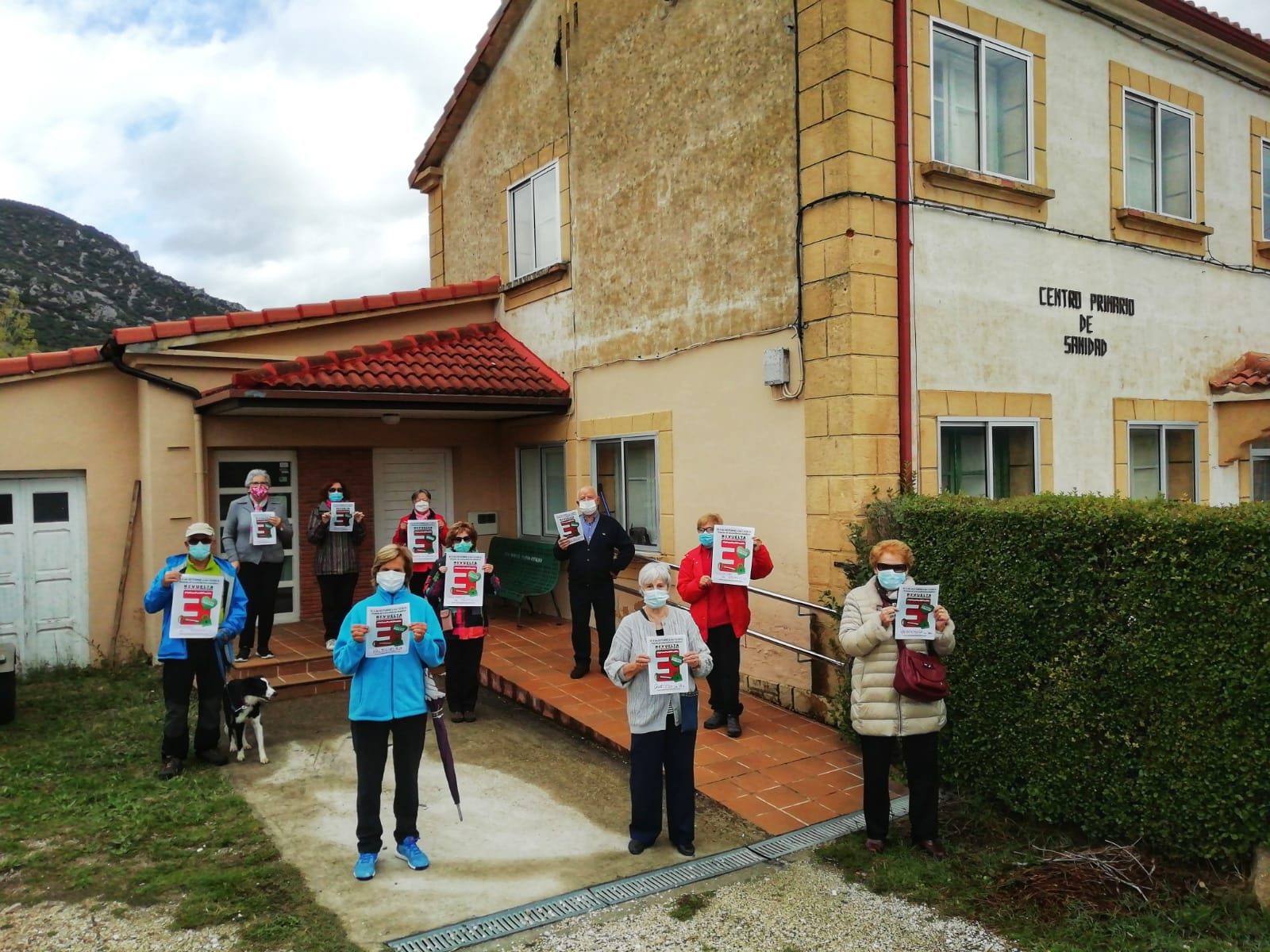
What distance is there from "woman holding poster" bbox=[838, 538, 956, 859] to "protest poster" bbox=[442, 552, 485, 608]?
3.16m

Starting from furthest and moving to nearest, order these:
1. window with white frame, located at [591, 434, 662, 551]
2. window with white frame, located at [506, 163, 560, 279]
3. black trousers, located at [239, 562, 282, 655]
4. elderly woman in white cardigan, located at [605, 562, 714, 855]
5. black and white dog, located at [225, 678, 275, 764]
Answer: window with white frame, located at [506, 163, 560, 279], window with white frame, located at [591, 434, 662, 551], black trousers, located at [239, 562, 282, 655], black and white dog, located at [225, 678, 275, 764], elderly woman in white cardigan, located at [605, 562, 714, 855]

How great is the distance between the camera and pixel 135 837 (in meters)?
5.30

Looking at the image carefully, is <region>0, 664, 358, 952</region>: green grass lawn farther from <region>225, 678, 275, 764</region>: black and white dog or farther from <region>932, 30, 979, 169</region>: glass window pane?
<region>932, 30, 979, 169</region>: glass window pane

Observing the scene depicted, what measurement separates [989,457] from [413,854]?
564 cm

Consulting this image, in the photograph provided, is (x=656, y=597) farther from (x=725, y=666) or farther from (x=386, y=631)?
(x=725, y=666)

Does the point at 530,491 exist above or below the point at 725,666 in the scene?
above

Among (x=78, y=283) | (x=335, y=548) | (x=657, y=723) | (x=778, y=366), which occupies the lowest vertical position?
(x=657, y=723)

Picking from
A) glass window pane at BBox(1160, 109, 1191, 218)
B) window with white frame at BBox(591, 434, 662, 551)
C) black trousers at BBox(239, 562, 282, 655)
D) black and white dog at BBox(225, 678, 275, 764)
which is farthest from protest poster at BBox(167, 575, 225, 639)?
glass window pane at BBox(1160, 109, 1191, 218)

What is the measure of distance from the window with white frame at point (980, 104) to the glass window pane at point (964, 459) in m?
2.30

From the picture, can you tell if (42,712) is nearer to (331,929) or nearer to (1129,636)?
(331,929)

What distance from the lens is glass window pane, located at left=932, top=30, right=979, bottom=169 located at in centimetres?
753

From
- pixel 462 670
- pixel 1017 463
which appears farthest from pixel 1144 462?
pixel 462 670

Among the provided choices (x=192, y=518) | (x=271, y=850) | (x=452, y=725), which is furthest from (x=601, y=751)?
(x=192, y=518)

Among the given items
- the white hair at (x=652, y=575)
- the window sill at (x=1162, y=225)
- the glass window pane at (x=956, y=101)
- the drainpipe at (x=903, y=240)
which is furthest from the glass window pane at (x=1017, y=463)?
the white hair at (x=652, y=575)
